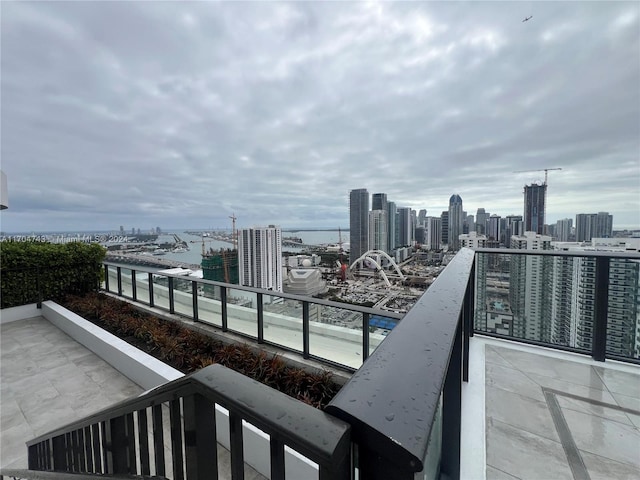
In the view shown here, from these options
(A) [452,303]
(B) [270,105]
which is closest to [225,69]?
(B) [270,105]

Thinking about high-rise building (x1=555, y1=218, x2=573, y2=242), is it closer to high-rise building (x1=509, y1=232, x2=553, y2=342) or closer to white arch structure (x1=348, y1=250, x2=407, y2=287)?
high-rise building (x1=509, y1=232, x2=553, y2=342)

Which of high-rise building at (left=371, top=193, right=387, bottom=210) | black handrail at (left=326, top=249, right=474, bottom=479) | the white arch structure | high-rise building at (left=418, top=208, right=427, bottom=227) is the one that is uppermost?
high-rise building at (left=371, top=193, right=387, bottom=210)

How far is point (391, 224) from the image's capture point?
29.8 feet

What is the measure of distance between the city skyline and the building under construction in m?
4.55

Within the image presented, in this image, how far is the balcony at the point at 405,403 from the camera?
1.32ft

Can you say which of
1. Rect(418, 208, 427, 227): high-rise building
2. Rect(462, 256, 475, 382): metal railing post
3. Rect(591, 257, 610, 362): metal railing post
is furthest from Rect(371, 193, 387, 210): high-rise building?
Rect(462, 256, 475, 382): metal railing post

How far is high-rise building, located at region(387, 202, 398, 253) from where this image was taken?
8.18m

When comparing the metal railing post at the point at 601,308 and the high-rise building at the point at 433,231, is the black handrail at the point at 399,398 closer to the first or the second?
the metal railing post at the point at 601,308

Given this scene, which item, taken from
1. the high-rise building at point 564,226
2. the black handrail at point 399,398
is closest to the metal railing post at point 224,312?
the black handrail at point 399,398

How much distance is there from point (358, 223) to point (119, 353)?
26.5 feet

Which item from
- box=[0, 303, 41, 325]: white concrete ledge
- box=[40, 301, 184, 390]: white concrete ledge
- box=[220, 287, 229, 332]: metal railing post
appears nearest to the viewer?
box=[40, 301, 184, 390]: white concrete ledge

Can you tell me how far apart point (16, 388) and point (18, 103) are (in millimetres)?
10516

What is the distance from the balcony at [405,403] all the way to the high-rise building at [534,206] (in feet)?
13.1

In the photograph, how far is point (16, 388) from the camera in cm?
378
